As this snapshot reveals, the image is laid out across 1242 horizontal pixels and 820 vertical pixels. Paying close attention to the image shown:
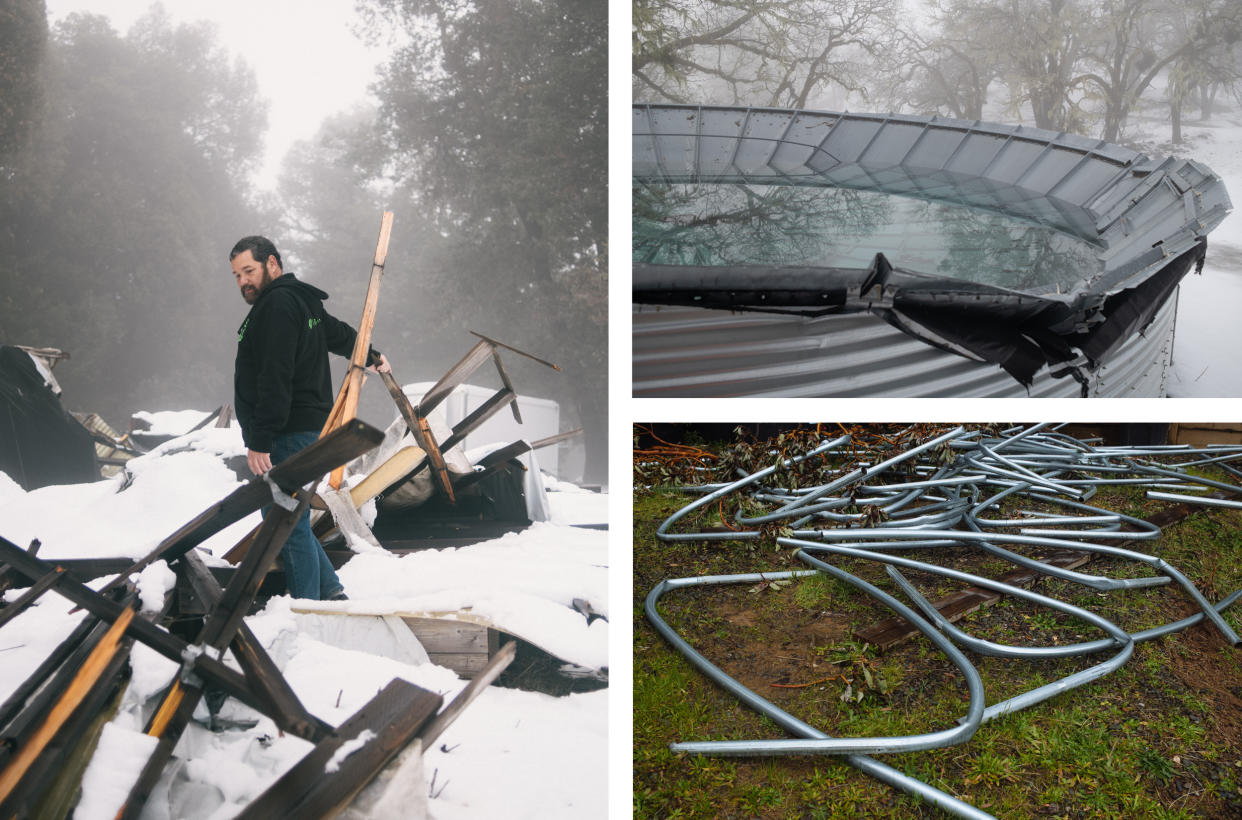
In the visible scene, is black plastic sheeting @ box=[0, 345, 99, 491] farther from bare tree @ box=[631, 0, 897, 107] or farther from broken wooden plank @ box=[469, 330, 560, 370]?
bare tree @ box=[631, 0, 897, 107]

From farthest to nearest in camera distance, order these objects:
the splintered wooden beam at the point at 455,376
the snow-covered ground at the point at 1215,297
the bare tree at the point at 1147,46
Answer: the bare tree at the point at 1147,46 < the snow-covered ground at the point at 1215,297 < the splintered wooden beam at the point at 455,376

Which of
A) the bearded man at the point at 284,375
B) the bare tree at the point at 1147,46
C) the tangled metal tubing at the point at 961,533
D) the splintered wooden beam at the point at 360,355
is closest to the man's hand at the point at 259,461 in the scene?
the bearded man at the point at 284,375

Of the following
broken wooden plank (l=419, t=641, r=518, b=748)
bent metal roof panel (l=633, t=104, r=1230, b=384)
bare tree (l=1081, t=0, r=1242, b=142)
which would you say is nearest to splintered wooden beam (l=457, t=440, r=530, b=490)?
broken wooden plank (l=419, t=641, r=518, b=748)

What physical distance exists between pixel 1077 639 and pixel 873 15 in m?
3.19

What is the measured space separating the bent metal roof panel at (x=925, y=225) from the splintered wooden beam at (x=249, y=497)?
2.78 feet

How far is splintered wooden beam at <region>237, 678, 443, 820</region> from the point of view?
131 centimetres

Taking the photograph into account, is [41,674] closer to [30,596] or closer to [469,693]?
[30,596]

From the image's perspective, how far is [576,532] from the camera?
6.16ft

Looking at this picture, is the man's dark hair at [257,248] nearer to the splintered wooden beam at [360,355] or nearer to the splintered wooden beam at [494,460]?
the splintered wooden beam at [360,355]

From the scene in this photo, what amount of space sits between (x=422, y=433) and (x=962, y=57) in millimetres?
3777

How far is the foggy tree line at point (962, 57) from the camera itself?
281 centimetres

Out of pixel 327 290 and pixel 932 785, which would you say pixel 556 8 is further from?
pixel 932 785

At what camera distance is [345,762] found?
1348mm

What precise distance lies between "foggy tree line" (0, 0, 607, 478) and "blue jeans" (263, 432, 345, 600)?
0.23 metres
